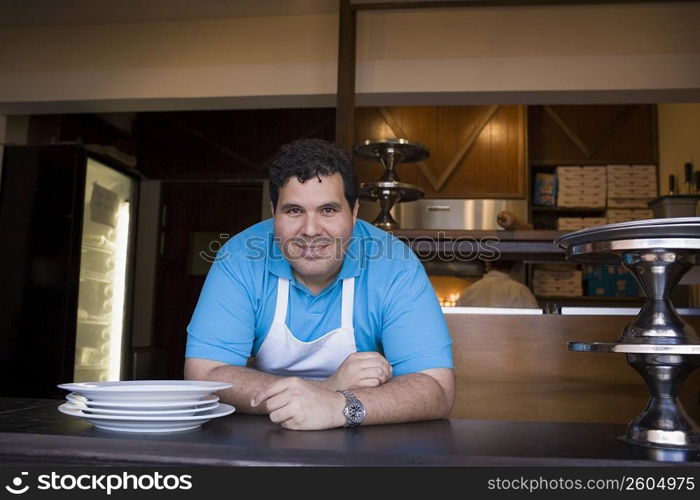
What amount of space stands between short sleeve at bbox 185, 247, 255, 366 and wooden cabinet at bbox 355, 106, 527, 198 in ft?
13.8

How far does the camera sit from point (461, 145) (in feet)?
19.1

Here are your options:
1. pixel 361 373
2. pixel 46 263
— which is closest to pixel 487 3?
pixel 361 373

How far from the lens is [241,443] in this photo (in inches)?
35.1

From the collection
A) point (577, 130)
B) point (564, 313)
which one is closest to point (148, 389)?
point (564, 313)

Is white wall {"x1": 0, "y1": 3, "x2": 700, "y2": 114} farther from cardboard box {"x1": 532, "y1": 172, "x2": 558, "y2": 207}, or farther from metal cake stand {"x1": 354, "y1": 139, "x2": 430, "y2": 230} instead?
cardboard box {"x1": 532, "y1": 172, "x2": 558, "y2": 207}

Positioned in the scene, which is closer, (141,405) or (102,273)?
(141,405)

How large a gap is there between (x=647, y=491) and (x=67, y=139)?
5465mm

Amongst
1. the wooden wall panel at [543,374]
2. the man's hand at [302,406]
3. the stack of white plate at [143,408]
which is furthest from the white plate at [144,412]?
the wooden wall panel at [543,374]

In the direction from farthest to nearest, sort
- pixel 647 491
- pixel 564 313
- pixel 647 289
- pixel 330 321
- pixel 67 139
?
pixel 67 139, pixel 564 313, pixel 330 321, pixel 647 289, pixel 647 491

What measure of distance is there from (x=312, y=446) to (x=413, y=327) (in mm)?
671

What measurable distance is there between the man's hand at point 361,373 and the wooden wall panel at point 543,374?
1340 mm

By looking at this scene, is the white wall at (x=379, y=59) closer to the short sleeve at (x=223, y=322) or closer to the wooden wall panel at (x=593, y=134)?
the wooden wall panel at (x=593, y=134)

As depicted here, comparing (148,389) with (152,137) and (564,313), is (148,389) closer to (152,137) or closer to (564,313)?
(564,313)

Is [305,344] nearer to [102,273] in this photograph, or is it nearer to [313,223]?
[313,223]
